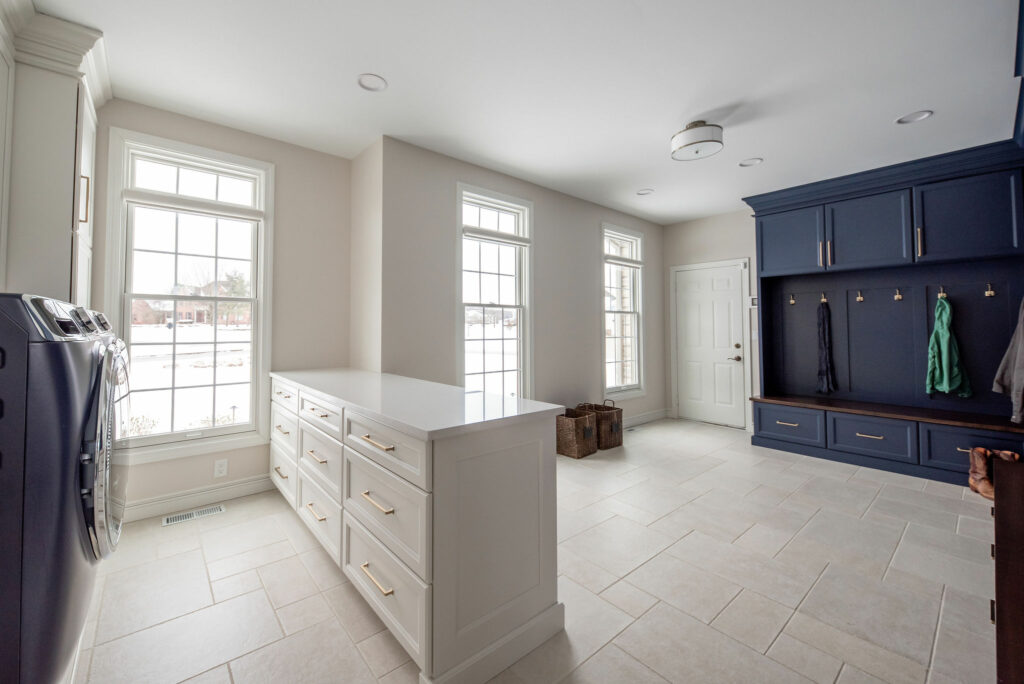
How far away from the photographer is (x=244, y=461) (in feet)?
10.4

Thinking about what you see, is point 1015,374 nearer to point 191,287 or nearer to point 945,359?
point 945,359

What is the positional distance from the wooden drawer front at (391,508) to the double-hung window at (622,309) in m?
3.74

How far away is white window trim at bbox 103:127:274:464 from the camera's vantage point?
8.78ft

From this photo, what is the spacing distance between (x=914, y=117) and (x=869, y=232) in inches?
49.4

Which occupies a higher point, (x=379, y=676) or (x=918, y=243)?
(x=918, y=243)

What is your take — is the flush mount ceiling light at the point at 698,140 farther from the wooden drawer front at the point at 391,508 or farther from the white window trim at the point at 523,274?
the wooden drawer front at the point at 391,508

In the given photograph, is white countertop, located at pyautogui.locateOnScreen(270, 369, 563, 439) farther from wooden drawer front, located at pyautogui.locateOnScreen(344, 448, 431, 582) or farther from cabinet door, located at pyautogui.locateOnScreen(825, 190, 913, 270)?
cabinet door, located at pyautogui.locateOnScreen(825, 190, 913, 270)

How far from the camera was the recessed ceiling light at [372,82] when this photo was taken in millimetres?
2527

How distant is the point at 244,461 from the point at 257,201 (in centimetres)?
196

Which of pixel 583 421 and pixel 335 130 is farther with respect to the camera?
pixel 583 421

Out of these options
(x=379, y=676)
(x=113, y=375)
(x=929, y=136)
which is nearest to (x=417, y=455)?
(x=379, y=676)

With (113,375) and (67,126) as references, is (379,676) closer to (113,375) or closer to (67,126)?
(113,375)

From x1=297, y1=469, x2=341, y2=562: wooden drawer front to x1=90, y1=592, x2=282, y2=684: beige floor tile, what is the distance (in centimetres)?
35

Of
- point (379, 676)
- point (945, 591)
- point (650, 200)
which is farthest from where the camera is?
point (650, 200)
